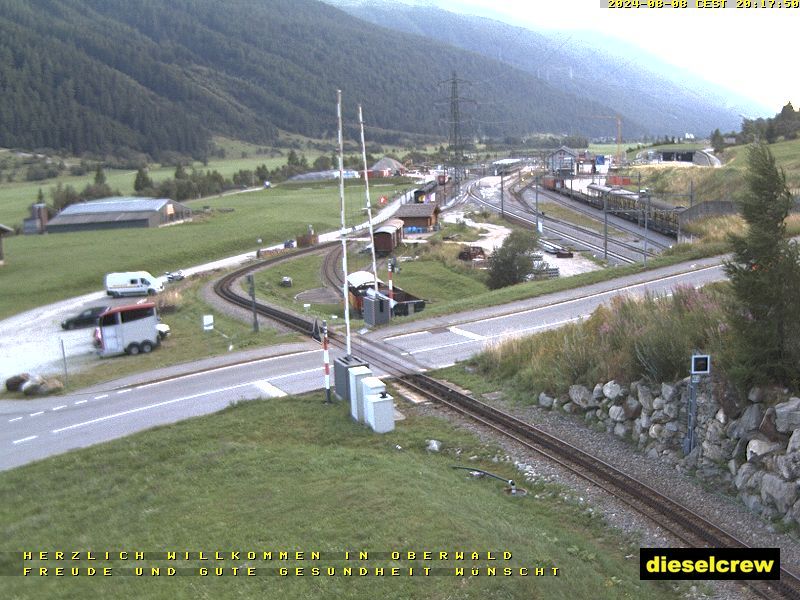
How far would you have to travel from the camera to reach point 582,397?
14078mm

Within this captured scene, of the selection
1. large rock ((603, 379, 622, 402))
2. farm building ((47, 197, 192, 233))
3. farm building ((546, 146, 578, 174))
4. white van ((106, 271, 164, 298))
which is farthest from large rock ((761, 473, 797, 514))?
farm building ((546, 146, 578, 174))

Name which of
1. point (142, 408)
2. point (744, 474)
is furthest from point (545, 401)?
point (142, 408)

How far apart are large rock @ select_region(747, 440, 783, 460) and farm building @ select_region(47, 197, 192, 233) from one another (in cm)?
6939

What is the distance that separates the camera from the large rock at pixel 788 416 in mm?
10008

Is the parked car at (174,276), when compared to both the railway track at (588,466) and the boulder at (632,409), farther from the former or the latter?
the boulder at (632,409)

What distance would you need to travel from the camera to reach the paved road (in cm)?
1642

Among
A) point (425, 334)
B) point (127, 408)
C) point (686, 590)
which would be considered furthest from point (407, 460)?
point (425, 334)

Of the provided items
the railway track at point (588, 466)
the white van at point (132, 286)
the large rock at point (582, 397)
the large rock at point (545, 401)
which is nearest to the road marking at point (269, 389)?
the railway track at point (588, 466)

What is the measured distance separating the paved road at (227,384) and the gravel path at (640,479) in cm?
590

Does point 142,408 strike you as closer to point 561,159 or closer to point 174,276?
point 174,276

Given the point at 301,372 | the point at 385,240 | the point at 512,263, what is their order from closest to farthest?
the point at 301,372, the point at 512,263, the point at 385,240

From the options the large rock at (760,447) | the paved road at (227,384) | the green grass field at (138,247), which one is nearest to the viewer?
the large rock at (760,447)

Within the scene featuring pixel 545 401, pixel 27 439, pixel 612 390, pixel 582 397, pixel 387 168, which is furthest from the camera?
pixel 387 168

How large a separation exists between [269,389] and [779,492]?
1167 centimetres
